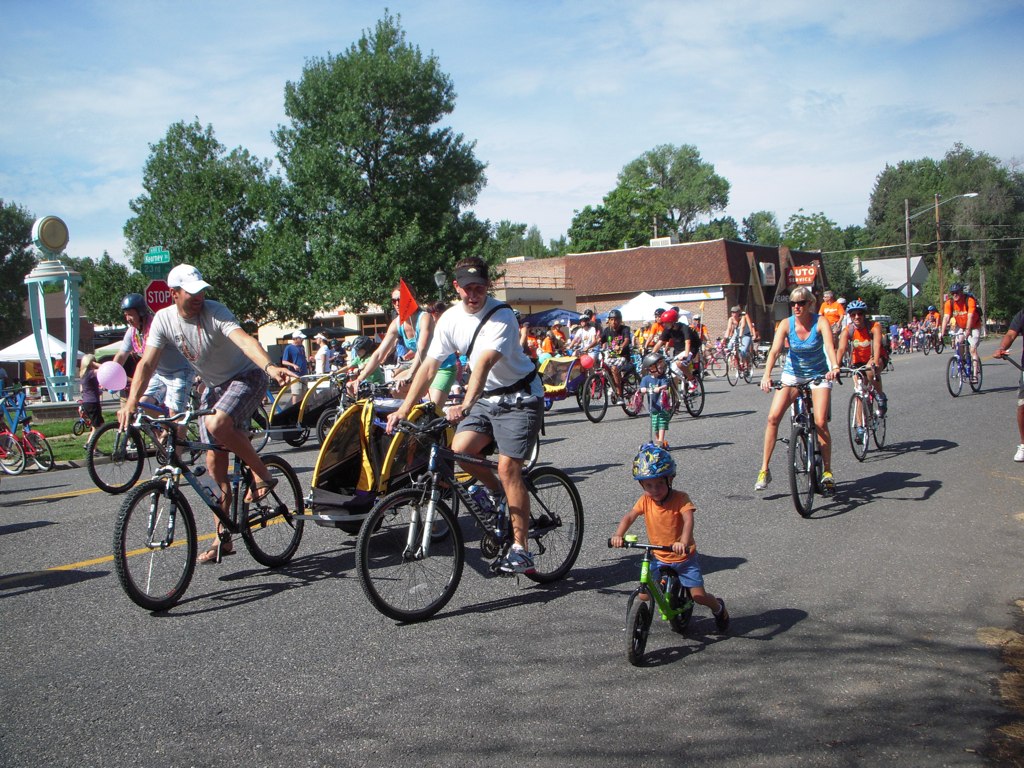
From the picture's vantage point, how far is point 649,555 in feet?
15.1

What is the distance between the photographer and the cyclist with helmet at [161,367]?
8867 mm

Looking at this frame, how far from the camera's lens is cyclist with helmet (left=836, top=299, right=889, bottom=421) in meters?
11.2

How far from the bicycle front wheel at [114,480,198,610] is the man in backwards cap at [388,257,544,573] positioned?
156 cm

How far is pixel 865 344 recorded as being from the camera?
11.8 m

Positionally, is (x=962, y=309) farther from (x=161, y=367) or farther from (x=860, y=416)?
(x=161, y=367)

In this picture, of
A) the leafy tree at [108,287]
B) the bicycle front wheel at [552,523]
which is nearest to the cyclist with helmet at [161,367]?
the bicycle front wheel at [552,523]

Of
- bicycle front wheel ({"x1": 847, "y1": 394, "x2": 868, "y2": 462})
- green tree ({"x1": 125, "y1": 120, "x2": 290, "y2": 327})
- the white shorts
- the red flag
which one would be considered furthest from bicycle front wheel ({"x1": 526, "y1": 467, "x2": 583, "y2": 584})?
green tree ({"x1": 125, "y1": 120, "x2": 290, "y2": 327})

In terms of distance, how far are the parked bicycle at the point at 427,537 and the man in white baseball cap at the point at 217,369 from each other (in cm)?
124

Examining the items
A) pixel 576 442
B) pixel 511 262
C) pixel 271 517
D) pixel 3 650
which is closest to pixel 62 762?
pixel 3 650

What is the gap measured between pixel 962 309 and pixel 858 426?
29.5 ft

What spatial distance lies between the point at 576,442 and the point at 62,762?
31.2 feet

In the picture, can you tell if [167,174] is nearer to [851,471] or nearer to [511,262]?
[511,262]

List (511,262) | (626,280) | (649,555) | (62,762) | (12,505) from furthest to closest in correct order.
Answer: (511,262)
(626,280)
(12,505)
(649,555)
(62,762)

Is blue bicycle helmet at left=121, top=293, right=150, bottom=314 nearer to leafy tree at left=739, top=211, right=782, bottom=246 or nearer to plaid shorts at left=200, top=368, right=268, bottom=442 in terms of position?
plaid shorts at left=200, top=368, right=268, bottom=442
